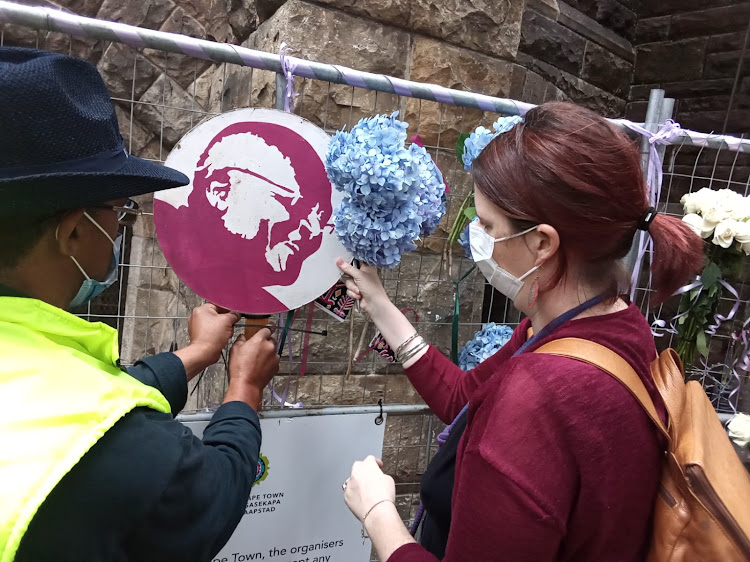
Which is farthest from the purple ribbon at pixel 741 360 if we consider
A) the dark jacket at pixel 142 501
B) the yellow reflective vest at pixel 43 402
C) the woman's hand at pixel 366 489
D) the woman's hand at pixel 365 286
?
the yellow reflective vest at pixel 43 402

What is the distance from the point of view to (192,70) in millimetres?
3254

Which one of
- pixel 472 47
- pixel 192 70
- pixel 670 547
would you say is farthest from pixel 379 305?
pixel 192 70

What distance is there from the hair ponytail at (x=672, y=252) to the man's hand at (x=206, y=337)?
3.73 feet

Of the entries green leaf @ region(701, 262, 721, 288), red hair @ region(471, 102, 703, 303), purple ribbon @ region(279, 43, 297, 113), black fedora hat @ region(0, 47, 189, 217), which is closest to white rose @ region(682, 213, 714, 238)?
green leaf @ region(701, 262, 721, 288)

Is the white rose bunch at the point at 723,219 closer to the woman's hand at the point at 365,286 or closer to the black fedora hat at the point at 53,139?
the woman's hand at the point at 365,286

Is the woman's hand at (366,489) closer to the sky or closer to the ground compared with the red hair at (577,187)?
closer to the ground

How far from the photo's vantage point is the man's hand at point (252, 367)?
52.4 inches

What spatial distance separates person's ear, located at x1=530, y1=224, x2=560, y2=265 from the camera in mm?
1073

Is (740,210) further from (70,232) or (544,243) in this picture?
(70,232)

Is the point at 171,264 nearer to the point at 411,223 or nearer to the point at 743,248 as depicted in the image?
the point at 411,223

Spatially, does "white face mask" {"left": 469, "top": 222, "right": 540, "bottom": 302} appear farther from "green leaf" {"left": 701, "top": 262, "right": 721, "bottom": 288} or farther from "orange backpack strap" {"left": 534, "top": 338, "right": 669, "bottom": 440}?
"green leaf" {"left": 701, "top": 262, "right": 721, "bottom": 288}

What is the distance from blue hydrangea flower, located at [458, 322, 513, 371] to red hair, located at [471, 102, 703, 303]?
0.89 metres

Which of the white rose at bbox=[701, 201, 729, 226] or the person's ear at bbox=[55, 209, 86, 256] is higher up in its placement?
the white rose at bbox=[701, 201, 729, 226]

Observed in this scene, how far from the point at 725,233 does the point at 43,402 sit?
2.43 meters
